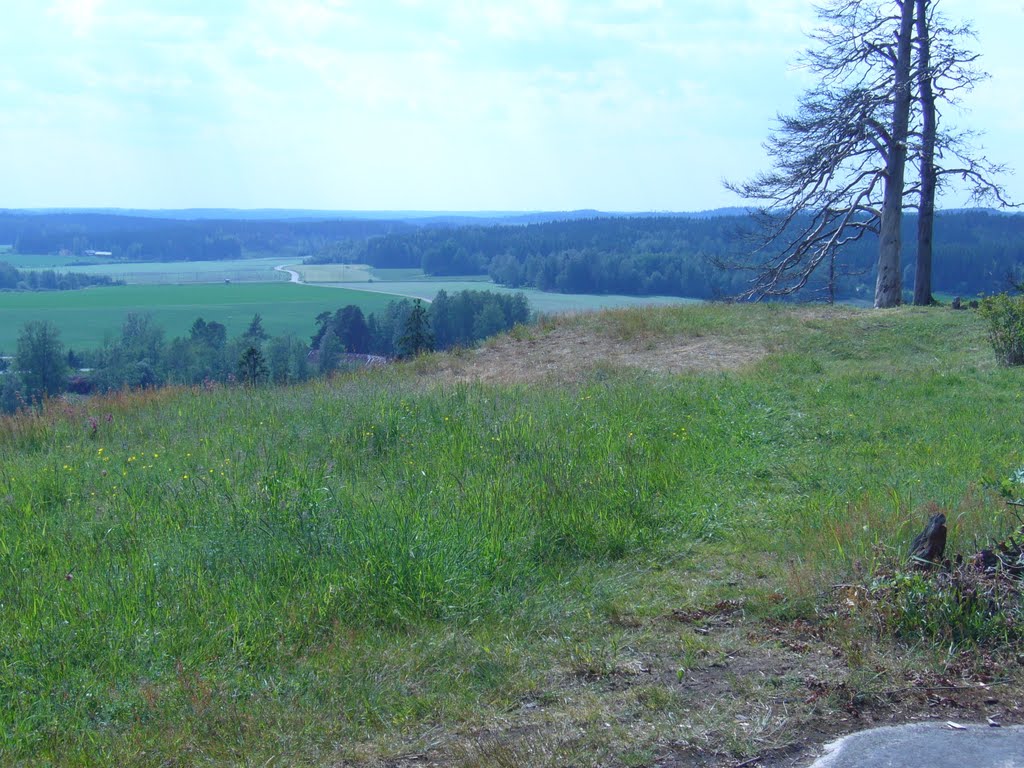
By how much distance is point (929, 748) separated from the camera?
312cm

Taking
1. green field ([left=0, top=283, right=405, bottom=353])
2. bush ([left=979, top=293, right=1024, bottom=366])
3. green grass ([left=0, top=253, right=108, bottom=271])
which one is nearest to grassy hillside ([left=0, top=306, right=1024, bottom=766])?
bush ([left=979, top=293, right=1024, bottom=366])

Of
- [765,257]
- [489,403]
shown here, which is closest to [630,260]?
[765,257]

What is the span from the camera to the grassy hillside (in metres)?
3.39

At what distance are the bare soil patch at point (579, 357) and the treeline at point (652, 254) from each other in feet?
22.1

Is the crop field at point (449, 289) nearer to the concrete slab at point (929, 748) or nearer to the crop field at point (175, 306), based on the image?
the crop field at point (175, 306)

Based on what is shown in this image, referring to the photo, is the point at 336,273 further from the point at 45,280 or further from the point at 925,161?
the point at 925,161

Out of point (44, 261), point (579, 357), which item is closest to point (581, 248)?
point (579, 357)

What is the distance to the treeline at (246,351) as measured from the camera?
15164 millimetres

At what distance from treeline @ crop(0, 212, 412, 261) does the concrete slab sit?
66.9 m

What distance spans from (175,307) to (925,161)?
113ft

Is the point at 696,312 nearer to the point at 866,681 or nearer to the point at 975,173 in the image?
the point at 975,173

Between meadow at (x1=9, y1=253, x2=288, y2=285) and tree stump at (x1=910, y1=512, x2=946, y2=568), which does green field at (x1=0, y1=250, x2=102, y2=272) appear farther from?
tree stump at (x1=910, y1=512, x2=946, y2=568)

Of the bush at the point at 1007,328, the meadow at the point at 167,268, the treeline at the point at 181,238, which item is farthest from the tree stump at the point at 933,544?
the treeline at the point at 181,238

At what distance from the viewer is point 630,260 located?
127ft
